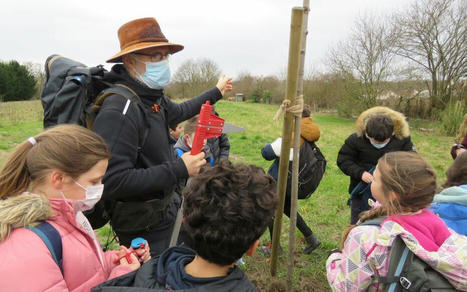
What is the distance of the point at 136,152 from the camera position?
5.81 ft

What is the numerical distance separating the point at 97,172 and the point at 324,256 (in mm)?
3042

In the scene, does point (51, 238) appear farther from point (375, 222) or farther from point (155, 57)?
point (375, 222)

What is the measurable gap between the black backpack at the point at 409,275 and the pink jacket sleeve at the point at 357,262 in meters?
0.08

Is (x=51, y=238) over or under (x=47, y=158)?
under

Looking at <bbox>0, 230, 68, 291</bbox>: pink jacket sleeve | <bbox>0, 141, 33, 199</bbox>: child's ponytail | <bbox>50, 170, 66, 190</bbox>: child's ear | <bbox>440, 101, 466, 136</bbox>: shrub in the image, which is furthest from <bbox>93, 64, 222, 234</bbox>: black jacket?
<bbox>440, 101, 466, 136</bbox>: shrub

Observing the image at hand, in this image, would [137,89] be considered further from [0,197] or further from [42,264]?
[42,264]

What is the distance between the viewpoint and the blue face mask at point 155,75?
1.99 m

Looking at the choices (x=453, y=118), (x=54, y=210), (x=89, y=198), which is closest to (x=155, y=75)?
(x=89, y=198)

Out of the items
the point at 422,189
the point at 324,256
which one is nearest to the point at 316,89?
the point at 324,256

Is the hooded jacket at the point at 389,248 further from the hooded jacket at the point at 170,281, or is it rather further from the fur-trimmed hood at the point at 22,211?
the fur-trimmed hood at the point at 22,211

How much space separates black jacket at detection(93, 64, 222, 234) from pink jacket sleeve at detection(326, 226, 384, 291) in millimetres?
1054

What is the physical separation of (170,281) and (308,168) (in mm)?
2303

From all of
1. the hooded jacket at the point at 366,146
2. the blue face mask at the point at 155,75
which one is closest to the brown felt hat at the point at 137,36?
the blue face mask at the point at 155,75

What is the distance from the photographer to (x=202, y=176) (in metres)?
1.24
